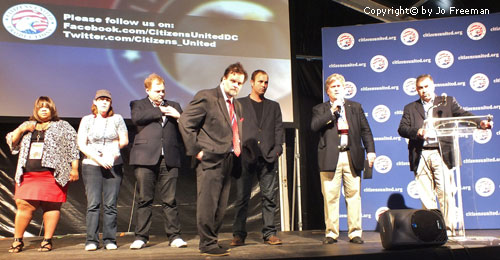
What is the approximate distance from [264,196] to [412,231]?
130 cm

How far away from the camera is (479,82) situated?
5.33 m

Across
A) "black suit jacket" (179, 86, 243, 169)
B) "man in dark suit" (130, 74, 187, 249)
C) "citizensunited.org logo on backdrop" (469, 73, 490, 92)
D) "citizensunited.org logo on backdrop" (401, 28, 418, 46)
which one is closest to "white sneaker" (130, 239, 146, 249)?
"man in dark suit" (130, 74, 187, 249)

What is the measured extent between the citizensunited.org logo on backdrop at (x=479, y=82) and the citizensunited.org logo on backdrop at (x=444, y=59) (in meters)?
0.31

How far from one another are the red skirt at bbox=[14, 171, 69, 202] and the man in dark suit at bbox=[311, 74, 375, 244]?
7.55 feet

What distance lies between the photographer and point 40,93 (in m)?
4.66

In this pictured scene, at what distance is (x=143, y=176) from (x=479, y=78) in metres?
4.06

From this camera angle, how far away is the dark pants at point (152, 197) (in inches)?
148

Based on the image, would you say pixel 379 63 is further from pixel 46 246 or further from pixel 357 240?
pixel 46 246

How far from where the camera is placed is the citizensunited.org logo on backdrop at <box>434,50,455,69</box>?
17.8ft

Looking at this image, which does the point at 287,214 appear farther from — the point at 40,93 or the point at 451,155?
the point at 40,93

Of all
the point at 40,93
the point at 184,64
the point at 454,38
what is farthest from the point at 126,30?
the point at 454,38

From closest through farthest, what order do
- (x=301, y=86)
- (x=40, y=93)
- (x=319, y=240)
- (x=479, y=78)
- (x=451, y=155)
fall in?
(x=451, y=155) < (x=319, y=240) < (x=40, y=93) < (x=479, y=78) < (x=301, y=86)

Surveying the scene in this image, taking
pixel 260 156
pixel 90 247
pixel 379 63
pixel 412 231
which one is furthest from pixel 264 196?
pixel 379 63

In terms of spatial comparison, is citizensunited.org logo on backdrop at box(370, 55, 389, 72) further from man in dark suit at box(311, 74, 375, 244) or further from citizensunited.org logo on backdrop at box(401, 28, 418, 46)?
man in dark suit at box(311, 74, 375, 244)
